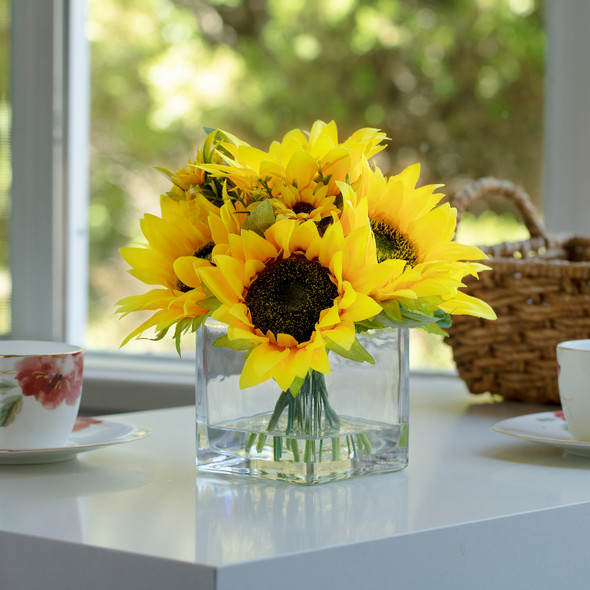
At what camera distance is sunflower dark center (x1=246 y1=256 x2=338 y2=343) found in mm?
556

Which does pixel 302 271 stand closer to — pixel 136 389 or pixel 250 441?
pixel 250 441

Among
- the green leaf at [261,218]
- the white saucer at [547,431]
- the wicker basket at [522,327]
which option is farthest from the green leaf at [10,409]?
the wicker basket at [522,327]

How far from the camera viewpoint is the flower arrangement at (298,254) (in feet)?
1.81

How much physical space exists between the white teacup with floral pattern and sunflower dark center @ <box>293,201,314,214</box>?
201 mm

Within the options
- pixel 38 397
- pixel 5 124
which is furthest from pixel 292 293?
pixel 5 124

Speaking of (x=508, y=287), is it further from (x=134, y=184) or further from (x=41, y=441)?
(x=134, y=184)

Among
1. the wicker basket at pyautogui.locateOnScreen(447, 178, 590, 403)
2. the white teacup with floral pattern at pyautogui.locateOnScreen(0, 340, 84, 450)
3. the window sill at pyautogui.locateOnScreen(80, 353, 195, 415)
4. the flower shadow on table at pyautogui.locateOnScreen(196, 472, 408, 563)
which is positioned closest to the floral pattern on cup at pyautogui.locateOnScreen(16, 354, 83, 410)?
the white teacup with floral pattern at pyautogui.locateOnScreen(0, 340, 84, 450)

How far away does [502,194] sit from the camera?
44.7 inches

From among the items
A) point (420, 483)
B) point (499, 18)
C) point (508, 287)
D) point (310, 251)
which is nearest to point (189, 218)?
point (310, 251)

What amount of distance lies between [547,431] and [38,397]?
0.41 meters

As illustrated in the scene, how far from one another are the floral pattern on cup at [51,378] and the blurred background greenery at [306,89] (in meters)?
0.79

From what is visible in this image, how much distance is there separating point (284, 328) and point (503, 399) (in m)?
0.53

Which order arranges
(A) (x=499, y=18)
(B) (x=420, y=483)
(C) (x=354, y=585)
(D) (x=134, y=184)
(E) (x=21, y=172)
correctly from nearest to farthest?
(C) (x=354, y=585), (B) (x=420, y=483), (A) (x=499, y=18), (E) (x=21, y=172), (D) (x=134, y=184)

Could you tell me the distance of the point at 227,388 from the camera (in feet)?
2.07
